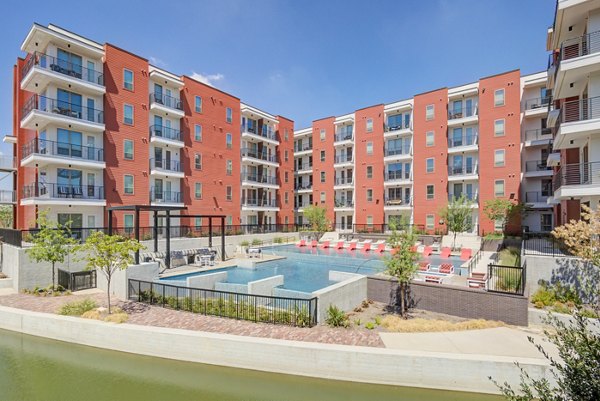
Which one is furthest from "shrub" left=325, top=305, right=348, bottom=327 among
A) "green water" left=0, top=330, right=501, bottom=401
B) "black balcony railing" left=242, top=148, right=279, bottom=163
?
"black balcony railing" left=242, top=148, right=279, bottom=163

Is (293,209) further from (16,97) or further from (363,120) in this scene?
(16,97)

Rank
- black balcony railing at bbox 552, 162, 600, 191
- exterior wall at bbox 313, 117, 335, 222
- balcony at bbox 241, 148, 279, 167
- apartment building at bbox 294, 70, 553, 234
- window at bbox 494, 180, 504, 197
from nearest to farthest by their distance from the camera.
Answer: black balcony railing at bbox 552, 162, 600, 191 → apartment building at bbox 294, 70, 553, 234 → window at bbox 494, 180, 504, 197 → balcony at bbox 241, 148, 279, 167 → exterior wall at bbox 313, 117, 335, 222

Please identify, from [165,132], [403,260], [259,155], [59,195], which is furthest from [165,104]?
[403,260]

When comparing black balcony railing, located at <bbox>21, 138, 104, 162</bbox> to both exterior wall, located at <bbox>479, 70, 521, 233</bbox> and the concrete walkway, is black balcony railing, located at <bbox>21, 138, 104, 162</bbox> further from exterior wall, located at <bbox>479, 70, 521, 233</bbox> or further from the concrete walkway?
exterior wall, located at <bbox>479, 70, 521, 233</bbox>

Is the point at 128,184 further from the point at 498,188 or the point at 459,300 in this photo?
the point at 498,188

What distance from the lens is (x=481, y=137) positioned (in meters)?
Answer: 32.9

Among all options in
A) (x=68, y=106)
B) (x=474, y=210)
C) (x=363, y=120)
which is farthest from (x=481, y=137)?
(x=68, y=106)

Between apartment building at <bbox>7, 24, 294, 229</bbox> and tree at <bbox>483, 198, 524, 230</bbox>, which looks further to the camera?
tree at <bbox>483, 198, 524, 230</bbox>

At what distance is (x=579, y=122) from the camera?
47.7ft

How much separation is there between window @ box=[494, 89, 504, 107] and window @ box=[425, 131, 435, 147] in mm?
6682

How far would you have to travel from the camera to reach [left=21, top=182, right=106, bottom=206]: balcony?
21987 mm

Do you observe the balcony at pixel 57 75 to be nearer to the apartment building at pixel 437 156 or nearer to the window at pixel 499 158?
the apartment building at pixel 437 156

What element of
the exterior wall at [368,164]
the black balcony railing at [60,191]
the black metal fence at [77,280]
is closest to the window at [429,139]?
the exterior wall at [368,164]

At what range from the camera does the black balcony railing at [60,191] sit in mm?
22484
